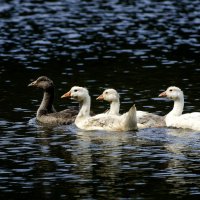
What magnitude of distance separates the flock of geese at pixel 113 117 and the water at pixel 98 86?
0.37 metres

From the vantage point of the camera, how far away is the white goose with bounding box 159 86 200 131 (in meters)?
28.8

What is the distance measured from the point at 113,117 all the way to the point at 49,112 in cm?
394

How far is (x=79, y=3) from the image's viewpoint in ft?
214

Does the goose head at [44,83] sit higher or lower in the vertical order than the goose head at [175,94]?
higher

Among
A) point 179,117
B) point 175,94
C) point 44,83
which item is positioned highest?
point 44,83

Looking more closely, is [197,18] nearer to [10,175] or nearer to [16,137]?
[16,137]

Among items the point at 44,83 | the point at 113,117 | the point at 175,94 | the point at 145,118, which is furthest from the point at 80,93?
the point at 44,83

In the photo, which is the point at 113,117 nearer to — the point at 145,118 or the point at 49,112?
the point at 145,118

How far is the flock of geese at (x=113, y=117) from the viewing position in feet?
94.0

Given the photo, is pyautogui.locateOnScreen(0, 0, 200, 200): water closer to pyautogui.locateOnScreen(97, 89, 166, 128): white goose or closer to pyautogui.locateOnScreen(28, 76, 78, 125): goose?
pyautogui.locateOnScreen(97, 89, 166, 128): white goose

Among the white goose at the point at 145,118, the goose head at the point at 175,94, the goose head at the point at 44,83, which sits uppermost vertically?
the goose head at the point at 44,83

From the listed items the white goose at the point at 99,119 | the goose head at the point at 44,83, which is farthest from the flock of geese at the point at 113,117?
the goose head at the point at 44,83

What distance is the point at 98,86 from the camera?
121 ft

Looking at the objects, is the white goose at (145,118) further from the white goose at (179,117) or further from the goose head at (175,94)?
the goose head at (175,94)
